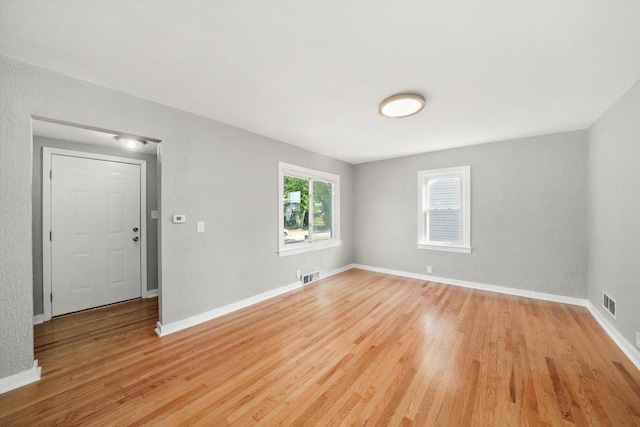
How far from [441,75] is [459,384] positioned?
2.55 metres

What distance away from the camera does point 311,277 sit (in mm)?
4359

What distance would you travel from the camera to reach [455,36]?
60.4 inches

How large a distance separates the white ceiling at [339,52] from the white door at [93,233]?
1.83 m

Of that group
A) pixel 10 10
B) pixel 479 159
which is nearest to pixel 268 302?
pixel 10 10

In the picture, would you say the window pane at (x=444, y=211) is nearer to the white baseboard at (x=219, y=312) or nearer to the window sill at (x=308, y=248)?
the window sill at (x=308, y=248)

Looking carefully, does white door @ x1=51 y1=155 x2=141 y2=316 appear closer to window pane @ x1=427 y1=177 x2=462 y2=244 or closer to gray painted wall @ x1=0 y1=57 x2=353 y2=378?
gray painted wall @ x1=0 y1=57 x2=353 y2=378

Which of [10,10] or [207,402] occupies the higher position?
[10,10]

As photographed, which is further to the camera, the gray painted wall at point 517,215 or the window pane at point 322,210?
the window pane at point 322,210

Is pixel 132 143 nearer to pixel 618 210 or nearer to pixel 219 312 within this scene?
pixel 219 312

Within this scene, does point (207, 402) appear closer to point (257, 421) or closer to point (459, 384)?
point (257, 421)

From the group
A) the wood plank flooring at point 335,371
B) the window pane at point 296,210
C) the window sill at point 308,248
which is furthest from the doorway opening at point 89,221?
the window pane at point 296,210

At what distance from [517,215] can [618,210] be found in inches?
52.4

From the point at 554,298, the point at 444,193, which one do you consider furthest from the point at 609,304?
the point at 444,193

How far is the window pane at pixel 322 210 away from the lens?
4.69 meters
